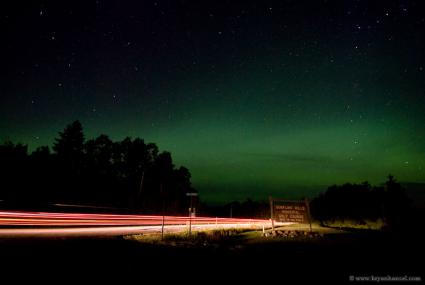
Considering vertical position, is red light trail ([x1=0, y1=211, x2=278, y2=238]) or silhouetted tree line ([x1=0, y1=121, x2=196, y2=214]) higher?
silhouetted tree line ([x1=0, y1=121, x2=196, y2=214])

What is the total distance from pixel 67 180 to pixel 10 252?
4460 centimetres

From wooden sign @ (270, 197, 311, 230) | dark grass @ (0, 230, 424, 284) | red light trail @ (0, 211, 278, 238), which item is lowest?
dark grass @ (0, 230, 424, 284)

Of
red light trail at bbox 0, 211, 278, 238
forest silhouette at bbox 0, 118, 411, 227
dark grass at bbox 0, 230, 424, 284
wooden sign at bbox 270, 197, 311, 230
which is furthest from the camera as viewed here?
forest silhouette at bbox 0, 118, 411, 227

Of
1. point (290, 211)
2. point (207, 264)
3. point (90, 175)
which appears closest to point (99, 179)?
point (90, 175)

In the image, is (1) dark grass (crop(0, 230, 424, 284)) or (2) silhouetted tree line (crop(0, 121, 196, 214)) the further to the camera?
(2) silhouetted tree line (crop(0, 121, 196, 214))

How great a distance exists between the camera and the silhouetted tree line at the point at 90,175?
43719mm

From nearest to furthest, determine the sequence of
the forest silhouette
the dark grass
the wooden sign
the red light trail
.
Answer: the dark grass < the red light trail < the wooden sign < the forest silhouette

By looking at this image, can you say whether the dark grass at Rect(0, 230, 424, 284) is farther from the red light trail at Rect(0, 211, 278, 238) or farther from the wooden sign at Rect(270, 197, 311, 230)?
the wooden sign at Rect(270, 197, 311, 230)

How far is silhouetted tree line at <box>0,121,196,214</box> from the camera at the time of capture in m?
43.7

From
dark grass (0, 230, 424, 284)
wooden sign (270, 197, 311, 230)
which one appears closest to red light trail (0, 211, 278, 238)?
dark grass (0, 230, 424, 284)

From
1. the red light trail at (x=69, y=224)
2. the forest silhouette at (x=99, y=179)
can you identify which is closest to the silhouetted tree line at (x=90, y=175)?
the forest silhouette at (x=99, y=179)

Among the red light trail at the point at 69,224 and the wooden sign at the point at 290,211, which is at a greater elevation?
the wooden sign at the point at 290,211

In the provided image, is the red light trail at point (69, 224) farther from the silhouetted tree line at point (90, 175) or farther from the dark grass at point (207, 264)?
the silhouetted tree line at point (90, 175)

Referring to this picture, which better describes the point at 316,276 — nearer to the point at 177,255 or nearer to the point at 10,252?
the point at 177,255
